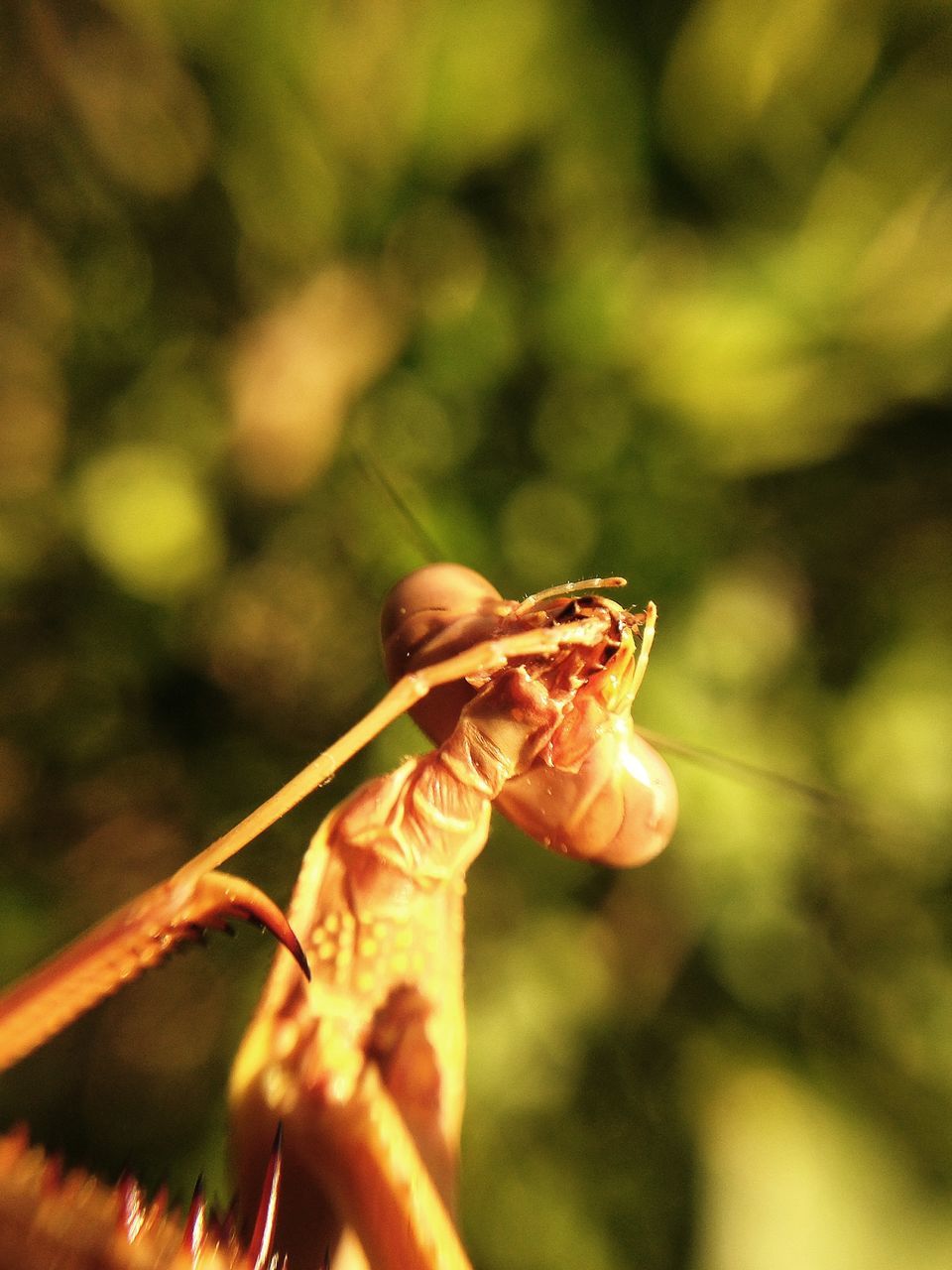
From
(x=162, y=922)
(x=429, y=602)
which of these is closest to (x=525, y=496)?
(x=429, y=602)

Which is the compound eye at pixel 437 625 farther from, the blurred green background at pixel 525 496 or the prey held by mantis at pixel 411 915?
the blurred green background at pixel 525 496

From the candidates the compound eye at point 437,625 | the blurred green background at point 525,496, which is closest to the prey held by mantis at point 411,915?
the compound eye at point 437,625

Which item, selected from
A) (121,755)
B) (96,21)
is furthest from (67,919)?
(96,21)

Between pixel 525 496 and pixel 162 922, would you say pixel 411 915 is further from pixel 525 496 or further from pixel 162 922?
pixel 525 496

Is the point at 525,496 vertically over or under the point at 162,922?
under

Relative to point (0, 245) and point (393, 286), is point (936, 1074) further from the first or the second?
point (0, 245)

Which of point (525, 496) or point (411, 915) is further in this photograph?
point (525, 496)
